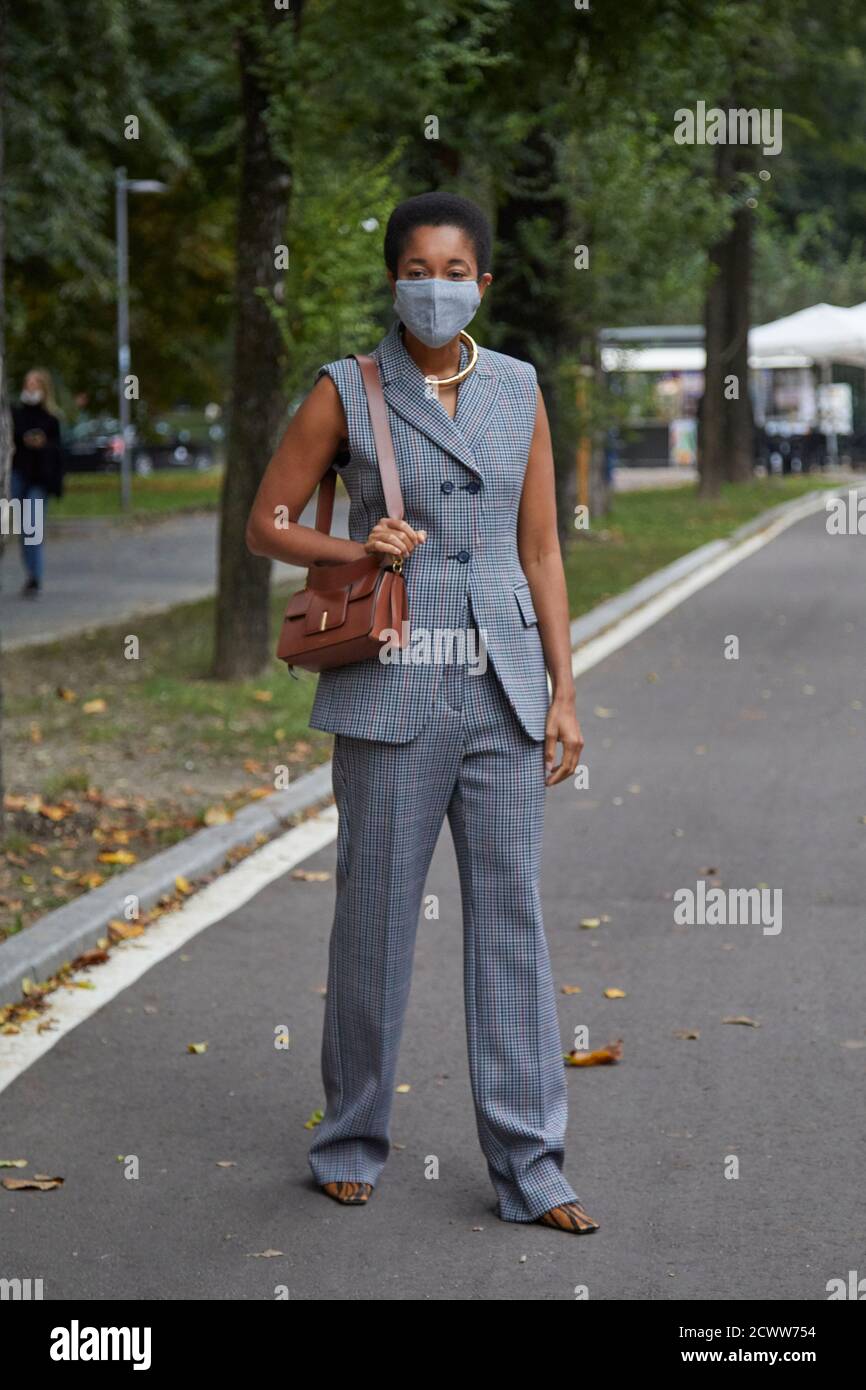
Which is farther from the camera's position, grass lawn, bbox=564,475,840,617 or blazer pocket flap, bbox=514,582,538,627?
grass lawn, bbox=564,475,840,617

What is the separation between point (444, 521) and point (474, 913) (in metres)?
0.81

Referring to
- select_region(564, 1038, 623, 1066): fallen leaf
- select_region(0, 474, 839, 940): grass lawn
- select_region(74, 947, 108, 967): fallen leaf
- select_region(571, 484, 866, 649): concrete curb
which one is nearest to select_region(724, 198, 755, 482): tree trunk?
select_region(571, 484, 866, 649): concrete curb

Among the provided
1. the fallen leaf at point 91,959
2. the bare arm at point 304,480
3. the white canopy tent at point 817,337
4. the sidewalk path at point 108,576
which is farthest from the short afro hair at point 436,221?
the white canopy tent at point 817,337

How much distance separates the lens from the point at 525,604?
4.45 metres

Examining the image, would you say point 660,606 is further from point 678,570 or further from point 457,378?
point 457,378

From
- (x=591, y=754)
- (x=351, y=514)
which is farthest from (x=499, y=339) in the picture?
(x=351, y=514)

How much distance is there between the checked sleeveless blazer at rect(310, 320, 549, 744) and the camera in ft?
14.3

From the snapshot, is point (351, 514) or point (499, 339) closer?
point (351, 514)

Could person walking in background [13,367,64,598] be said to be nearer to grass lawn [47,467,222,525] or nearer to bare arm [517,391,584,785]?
grass lawn [47,467,222,525]

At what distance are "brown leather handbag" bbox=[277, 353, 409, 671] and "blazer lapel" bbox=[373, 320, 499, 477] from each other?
0.04 m

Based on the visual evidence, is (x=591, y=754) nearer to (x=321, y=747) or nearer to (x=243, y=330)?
(x=321, y=747)

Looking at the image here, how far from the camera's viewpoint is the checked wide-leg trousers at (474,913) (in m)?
4.44

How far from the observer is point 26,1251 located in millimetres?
4383
